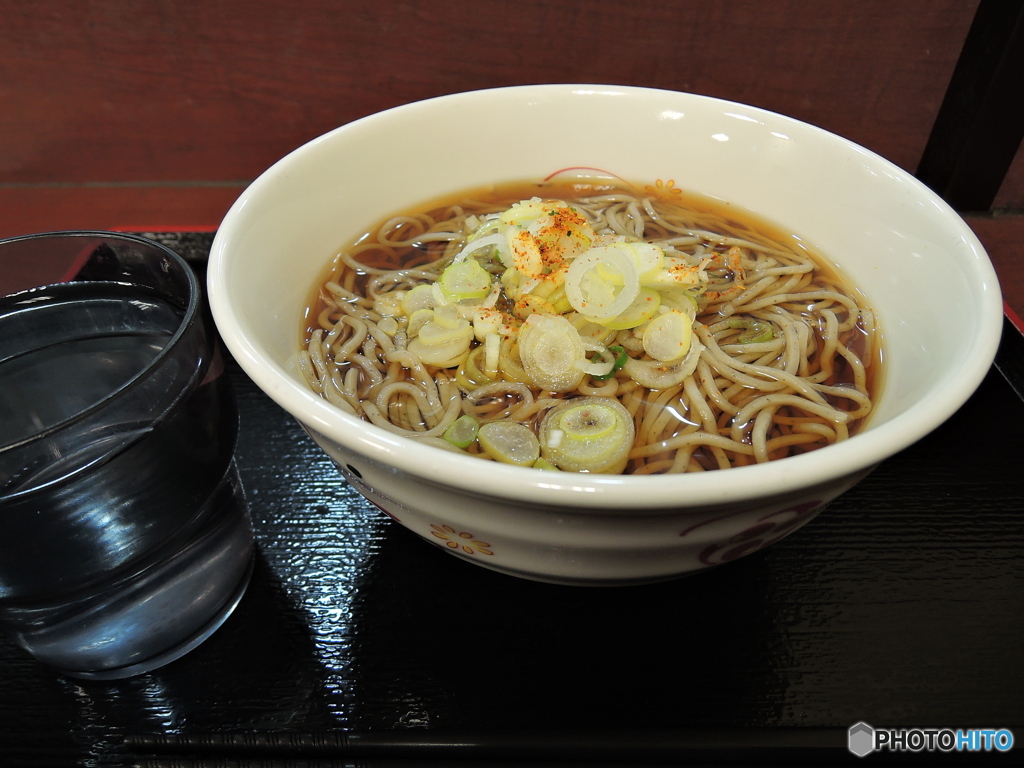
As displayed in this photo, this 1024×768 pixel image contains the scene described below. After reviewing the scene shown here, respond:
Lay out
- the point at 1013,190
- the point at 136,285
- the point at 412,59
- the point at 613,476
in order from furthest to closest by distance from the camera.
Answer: the point at 1013,190
the point at 412,59
the point at 136,285
the point at 613,476

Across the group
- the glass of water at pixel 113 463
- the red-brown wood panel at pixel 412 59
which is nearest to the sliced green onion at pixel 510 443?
the glass of water at pixel 113 463

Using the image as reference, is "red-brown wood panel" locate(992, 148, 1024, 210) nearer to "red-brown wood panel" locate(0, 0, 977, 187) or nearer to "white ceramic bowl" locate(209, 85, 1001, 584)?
"red-brown wood panel" locate(0, 0, 977, 187)

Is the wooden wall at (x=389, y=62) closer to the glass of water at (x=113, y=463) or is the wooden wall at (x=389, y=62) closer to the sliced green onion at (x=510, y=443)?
the glass of water at (x=113, y=463)

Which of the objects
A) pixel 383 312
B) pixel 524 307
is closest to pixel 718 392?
pixel 524 307

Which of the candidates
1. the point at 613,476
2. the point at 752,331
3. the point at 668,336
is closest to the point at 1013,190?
the point at 752,331

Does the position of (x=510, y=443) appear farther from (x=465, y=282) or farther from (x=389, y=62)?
(x=389, y=62)

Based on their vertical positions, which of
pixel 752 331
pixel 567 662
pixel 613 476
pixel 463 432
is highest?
pixel 613 476

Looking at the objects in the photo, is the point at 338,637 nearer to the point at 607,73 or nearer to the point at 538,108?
the point at 538,108

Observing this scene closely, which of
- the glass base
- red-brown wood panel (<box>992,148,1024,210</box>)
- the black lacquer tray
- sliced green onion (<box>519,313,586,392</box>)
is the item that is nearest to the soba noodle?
sliced green onion (<box>519,313,586,392</box>)
